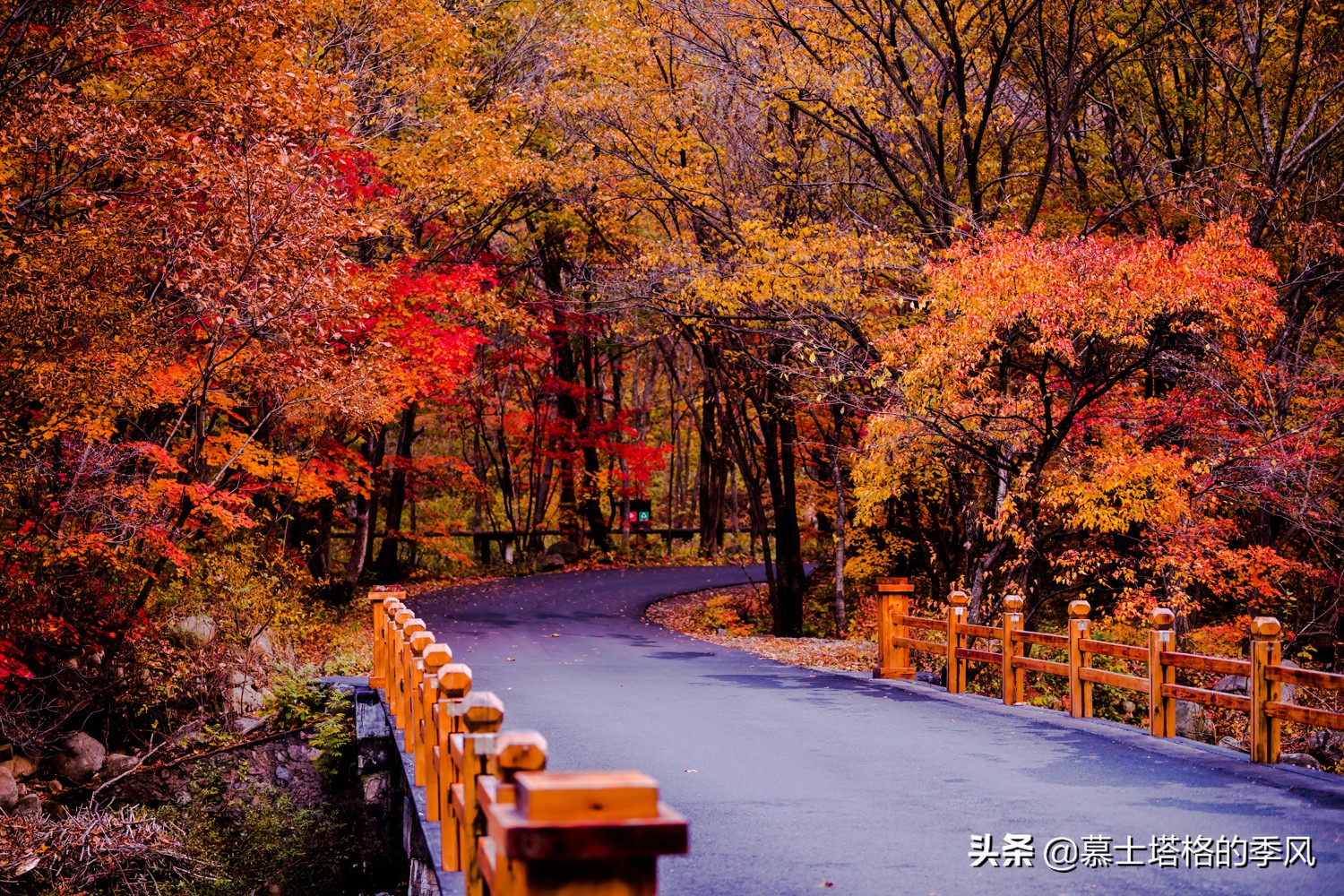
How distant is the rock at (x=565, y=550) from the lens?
34281 millimetres

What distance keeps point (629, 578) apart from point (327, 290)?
19855mm

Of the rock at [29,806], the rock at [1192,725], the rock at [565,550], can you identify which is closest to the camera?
the rock at [29,806]

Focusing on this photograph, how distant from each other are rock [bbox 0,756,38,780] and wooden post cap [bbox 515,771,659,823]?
11815 millimetres

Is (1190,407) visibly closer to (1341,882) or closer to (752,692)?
(752,692)

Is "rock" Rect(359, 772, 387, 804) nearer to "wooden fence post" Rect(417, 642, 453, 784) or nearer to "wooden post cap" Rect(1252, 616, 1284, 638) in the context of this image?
"wooden fence post" Rect(417, 642, 453, 784)

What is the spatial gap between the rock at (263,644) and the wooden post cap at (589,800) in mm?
13495

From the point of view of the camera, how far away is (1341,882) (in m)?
5.31

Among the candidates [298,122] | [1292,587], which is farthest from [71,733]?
[1292,587]

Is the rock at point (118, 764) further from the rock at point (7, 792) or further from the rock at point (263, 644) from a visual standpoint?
the rock at point (263, 644)

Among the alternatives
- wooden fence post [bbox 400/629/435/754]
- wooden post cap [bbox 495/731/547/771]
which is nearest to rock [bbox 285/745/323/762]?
wooden fence post [bbox 400/629/435/754]

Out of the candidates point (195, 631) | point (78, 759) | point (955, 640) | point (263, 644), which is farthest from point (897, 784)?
point (263, 644)

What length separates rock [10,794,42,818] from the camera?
36.0 feet

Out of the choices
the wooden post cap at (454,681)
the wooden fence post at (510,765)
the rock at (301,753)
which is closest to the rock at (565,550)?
the rock at (301,753)

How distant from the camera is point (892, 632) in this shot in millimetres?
14023
